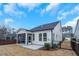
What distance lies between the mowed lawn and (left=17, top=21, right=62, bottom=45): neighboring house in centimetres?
16

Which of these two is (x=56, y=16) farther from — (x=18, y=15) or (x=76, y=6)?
(x=18, y=15)

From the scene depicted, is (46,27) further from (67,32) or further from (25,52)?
(25,52)

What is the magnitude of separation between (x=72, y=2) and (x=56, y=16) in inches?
16.0

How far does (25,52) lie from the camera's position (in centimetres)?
372

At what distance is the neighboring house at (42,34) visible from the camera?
3.68 meters

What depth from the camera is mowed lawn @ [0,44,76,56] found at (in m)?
3.67

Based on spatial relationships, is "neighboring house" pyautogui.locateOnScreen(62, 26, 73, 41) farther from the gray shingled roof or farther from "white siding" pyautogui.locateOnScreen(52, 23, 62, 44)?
the gray shingled roof

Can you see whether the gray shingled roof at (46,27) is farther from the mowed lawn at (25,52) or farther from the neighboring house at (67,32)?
the mowed lawn at (25,52)

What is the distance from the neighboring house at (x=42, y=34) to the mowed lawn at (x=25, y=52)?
0.16 meters

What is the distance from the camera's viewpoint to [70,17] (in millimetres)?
3658

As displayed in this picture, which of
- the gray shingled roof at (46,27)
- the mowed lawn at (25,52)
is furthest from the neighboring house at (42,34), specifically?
the mowed lawn at (25,52)

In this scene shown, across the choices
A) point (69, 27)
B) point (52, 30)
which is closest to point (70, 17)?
point (69, 27)

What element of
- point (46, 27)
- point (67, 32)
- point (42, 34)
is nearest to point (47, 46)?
point (42, 34)

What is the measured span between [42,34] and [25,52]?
0.48m
